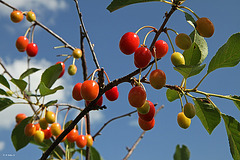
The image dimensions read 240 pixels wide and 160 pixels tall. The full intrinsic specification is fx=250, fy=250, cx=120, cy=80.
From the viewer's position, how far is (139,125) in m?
1.11

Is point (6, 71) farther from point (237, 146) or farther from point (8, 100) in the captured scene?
point (237, 146)

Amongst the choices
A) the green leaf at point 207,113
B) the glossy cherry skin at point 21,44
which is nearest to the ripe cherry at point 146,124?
the green leaf at point 207,113

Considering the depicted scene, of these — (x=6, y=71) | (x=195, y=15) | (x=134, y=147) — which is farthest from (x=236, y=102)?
(x=6, y=71)

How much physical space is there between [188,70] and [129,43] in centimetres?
25

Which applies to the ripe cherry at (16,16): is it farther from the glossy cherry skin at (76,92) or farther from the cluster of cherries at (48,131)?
the glossy cherry skin at (76,92)

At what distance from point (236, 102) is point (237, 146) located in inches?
8.1

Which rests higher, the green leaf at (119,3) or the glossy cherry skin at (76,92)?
the green leaf at (119,3)

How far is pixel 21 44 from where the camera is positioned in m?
2.72

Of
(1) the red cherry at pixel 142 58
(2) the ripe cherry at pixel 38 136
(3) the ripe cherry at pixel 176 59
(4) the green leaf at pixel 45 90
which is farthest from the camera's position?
(2) the ripe cherry at pixel 38 136

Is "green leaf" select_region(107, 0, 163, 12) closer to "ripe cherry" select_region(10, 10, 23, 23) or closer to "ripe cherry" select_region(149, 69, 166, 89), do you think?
"ripe cherry" select_region(149, 69, 166, 89)

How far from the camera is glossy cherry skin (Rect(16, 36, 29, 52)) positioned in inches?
107

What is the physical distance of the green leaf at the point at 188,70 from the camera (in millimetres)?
940

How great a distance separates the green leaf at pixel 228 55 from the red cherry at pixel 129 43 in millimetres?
410

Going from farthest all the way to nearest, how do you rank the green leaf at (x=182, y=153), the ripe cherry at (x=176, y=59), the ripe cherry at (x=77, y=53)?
the green leaf at (x=182, y=153), the ripe cherry at (x=77, y=53), the ripe cherry at (x=176, y=59)
